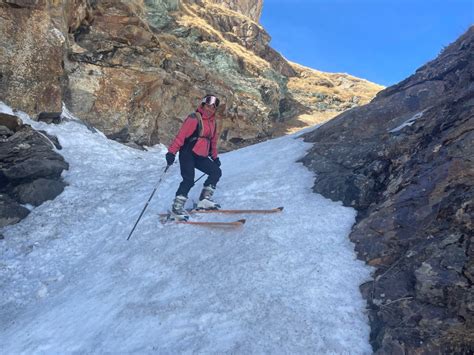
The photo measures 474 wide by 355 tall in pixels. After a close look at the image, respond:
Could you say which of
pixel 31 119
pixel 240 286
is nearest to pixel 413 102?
pixel 240 286

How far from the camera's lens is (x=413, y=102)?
12.2 m

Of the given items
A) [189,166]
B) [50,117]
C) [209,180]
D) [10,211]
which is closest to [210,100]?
[189,166]

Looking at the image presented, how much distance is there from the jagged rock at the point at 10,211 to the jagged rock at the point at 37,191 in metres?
0.37

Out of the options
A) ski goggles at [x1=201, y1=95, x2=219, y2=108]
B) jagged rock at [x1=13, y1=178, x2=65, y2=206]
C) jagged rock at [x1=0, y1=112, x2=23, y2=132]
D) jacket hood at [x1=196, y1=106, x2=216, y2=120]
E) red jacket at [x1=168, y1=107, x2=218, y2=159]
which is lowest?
jagged rock at [x1=13, y1=178, x2=65, y2=206]

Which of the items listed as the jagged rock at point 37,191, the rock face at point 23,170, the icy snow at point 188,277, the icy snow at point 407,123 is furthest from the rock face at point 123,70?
the icy snow at point 407,123

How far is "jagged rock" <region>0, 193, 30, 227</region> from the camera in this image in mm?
10687

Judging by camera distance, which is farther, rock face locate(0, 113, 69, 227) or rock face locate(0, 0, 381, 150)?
rock face locate(0, 0, 381, 150)

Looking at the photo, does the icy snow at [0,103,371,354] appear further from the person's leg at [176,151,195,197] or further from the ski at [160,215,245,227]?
the person's leg at [176,151,195,197]

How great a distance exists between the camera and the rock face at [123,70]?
16.7 m

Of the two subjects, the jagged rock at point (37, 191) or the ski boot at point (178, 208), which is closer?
the ski boot at point (178, 208)

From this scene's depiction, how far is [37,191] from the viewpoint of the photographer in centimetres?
1203

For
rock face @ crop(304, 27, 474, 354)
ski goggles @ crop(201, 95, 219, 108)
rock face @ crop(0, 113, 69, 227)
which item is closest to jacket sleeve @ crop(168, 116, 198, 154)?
ski goggles @ crop(201, 95, 219, 108)

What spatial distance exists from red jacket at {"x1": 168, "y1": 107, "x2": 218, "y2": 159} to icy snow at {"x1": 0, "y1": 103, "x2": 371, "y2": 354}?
5.08ft

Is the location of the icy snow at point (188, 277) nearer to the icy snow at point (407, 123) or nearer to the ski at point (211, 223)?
the ski at point (211, 223)
